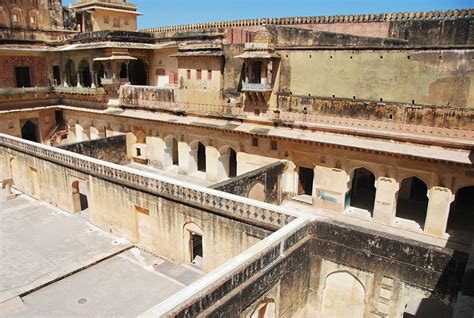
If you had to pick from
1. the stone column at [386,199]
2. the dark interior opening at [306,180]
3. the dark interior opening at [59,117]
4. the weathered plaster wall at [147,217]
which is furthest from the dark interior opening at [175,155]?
the stone column at [386,199]

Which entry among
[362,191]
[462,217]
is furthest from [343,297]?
Answer: [362,191]

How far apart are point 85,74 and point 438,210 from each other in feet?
69.5

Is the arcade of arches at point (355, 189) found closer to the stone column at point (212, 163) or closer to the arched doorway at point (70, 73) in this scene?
the stone column at point (212, 163)

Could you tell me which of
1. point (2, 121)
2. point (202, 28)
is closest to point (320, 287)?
point (202, 28)

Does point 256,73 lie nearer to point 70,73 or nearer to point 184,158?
point 184,158

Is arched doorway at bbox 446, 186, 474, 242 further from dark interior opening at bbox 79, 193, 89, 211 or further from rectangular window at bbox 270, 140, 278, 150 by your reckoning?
dark interior opening at bbox 79, 193, 89, 211

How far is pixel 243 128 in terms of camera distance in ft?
52.2

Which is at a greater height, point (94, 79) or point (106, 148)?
point (94, 79)

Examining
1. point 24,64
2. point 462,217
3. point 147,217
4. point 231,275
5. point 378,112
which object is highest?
point 24,64

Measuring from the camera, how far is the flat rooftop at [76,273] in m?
8.99

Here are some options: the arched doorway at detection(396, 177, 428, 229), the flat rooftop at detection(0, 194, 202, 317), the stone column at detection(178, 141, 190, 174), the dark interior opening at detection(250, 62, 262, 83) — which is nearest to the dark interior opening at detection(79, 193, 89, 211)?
the flat rooftop at detection(0, 194, 202, 317)

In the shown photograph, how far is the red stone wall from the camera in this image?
862 inches

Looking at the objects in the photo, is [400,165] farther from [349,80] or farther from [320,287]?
[320,287]

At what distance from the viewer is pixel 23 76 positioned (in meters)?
23.0
